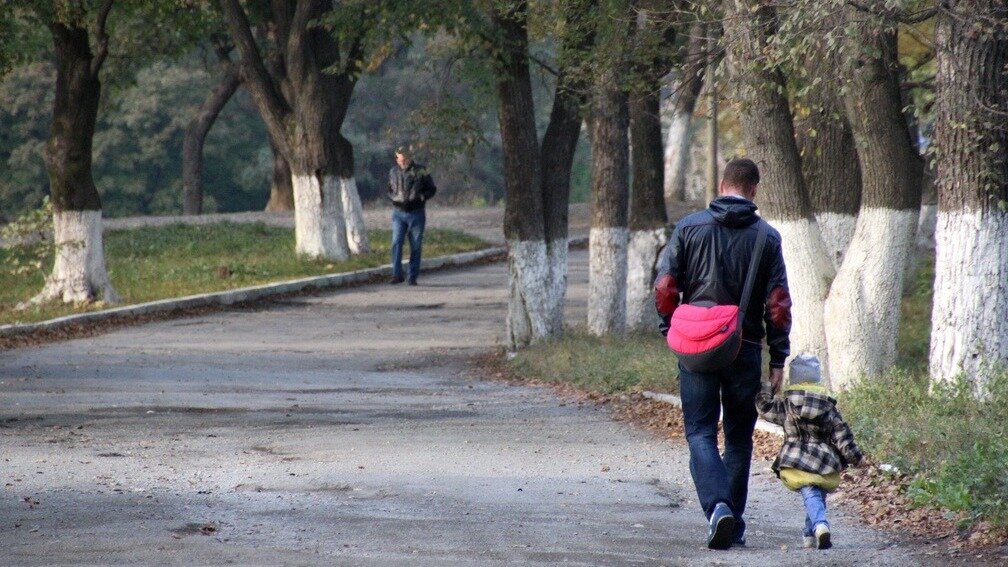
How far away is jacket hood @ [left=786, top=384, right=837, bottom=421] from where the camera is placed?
662 cm

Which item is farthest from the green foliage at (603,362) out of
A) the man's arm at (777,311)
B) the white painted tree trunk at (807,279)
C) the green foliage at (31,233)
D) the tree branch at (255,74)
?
the tree branch at (255,74)

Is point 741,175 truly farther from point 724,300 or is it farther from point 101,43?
point 101,43

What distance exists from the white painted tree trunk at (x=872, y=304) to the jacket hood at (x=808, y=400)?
4870mm

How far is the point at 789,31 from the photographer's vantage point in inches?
393

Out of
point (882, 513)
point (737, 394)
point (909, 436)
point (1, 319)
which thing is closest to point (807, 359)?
point (737, 394)

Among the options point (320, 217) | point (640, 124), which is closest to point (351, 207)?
point (320, 217)

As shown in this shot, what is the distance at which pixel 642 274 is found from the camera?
17391 millimetres

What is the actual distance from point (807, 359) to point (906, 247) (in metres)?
5.08

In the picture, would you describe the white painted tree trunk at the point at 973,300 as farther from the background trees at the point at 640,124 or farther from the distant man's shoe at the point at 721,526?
the distant man's shoe at the point at 721,526

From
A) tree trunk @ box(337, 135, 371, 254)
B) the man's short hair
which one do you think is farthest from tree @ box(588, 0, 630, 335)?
tree trunk @ box(337, 135, 371, 254)

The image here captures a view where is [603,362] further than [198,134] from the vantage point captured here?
No

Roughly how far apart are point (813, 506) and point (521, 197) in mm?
9653

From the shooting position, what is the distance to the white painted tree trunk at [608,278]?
1650cm

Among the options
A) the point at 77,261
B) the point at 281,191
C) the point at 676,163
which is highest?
the point at 676,163
